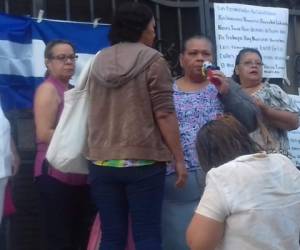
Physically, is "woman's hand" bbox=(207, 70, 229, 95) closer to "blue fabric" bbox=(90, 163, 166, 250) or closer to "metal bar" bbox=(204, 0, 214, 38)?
"blue fabric" bbox=(90, 163, 166, 250)

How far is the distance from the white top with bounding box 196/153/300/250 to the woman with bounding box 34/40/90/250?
5.49 feet

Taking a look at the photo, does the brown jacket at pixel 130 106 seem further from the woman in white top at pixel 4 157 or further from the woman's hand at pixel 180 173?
the woman in white top at pixel 4 157

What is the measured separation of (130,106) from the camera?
3.97 metres

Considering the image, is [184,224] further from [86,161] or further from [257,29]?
[257,29]

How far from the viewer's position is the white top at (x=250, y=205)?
2.91m

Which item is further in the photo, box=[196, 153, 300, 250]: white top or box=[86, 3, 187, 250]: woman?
box=[86, 3, 187, 250]: woman

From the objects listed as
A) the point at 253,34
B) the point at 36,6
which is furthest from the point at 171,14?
the point at 36,6

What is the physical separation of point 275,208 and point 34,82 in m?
2.85

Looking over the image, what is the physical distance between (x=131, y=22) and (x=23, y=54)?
1.46 metres

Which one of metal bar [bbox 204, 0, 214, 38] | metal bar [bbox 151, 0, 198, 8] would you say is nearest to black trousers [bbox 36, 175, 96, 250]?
metal bar [bbox 204, 0, 214, 38]

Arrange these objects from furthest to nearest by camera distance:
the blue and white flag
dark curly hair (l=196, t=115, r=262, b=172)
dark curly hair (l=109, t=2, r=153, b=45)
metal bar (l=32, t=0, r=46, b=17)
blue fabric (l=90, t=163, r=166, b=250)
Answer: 1. metal bar (l=32, t=0, r=46, b=17)
2. the blue and white flag
3. dark curly hair (l=109, t=2, r=153, b=45)
4. blue fabric (l=90, t=163, r=166, b=250)
5. dark curly hair (l=196, t=115, r=262, b=172)

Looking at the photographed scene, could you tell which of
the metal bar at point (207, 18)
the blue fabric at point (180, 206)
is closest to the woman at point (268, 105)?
the blue fabric at point (180, 206)

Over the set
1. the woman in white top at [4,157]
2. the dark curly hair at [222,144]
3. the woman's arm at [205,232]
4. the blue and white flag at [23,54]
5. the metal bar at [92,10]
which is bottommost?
the woman's arm at [205,232]

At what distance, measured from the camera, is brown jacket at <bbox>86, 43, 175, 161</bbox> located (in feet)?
12.9
